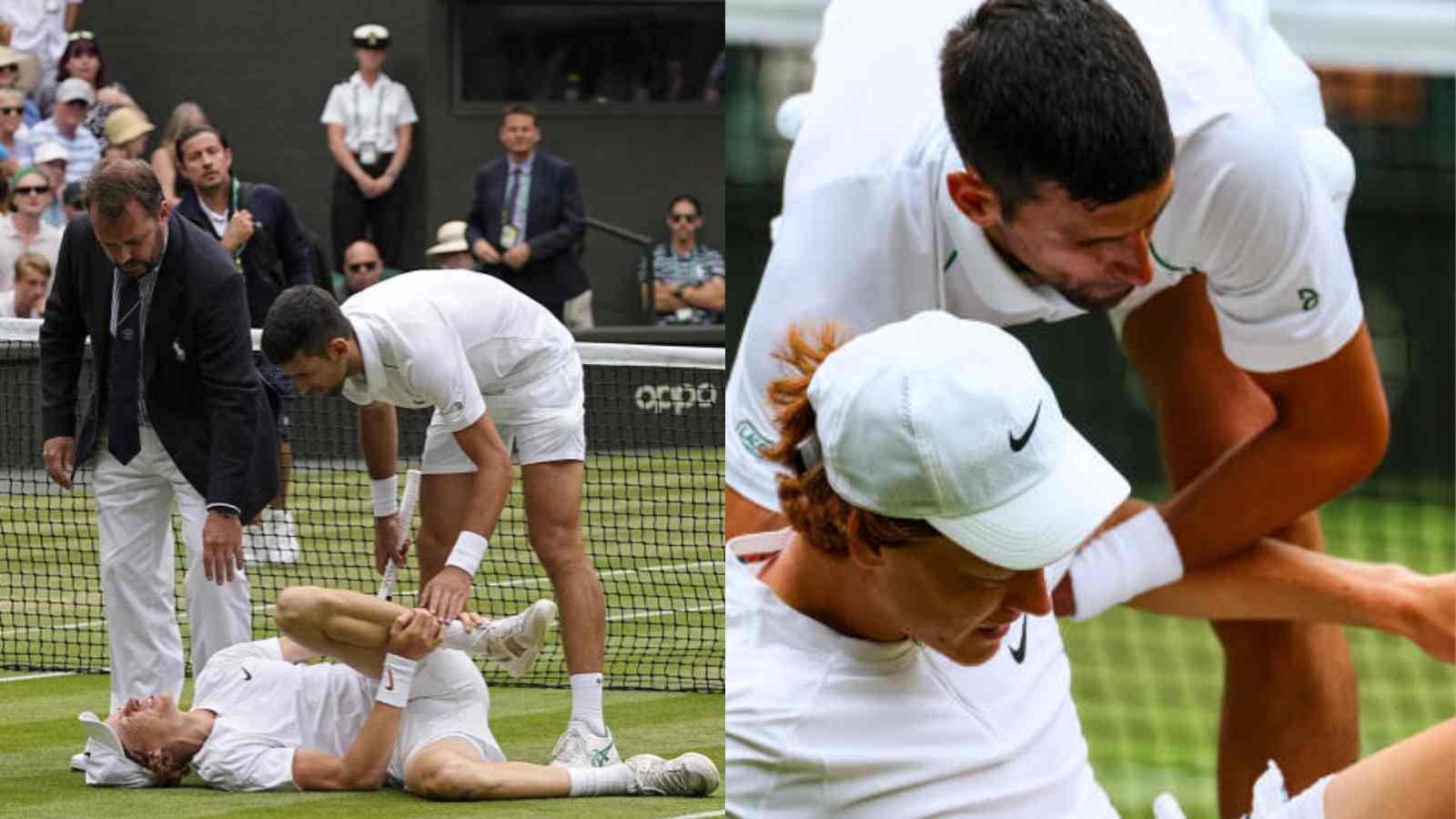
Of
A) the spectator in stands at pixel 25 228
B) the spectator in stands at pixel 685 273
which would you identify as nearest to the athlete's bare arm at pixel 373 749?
the spectator in stands at pixel 25 228

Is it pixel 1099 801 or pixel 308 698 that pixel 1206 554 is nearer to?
pixel 1099 801

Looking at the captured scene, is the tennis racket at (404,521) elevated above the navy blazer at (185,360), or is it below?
below

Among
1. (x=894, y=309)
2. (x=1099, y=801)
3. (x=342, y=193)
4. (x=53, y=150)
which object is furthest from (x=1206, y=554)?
(x=342, y=193)

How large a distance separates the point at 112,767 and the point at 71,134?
4.34 meters

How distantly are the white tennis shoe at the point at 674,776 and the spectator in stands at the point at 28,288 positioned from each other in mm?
3359

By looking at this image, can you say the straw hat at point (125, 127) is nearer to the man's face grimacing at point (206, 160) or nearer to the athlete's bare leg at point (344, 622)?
the man's face grimacing at point (206, 160)

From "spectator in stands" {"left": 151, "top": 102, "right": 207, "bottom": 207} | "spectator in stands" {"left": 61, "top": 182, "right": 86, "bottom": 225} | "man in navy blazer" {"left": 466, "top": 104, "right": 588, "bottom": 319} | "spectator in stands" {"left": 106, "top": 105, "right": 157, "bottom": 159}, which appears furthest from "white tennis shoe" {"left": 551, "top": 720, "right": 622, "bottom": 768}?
"man in navy blazer" {"left": 466, "top": 104, "right": 588, "bottom": 319}

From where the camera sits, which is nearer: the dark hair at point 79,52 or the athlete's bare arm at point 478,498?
the athlete's bare arm at point 478,498

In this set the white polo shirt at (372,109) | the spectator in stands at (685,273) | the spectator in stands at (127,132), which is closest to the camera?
the spectator in stands at (127,132)

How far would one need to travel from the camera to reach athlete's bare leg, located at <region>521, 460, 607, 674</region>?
11.4 ft

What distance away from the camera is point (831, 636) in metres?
1.41

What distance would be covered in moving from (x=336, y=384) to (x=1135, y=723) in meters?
1.23

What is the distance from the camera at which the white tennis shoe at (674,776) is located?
3150 mm

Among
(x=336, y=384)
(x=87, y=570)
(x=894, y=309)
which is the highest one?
(x=894, y=309)
